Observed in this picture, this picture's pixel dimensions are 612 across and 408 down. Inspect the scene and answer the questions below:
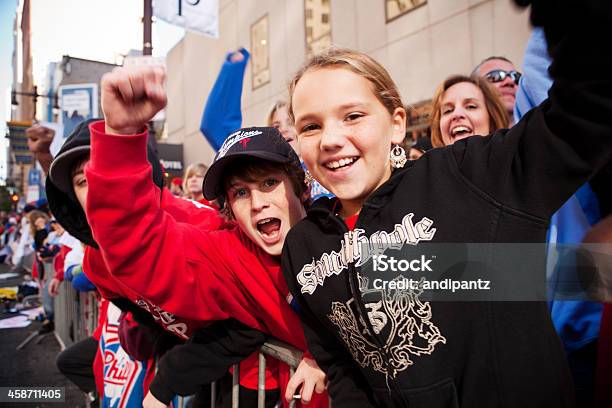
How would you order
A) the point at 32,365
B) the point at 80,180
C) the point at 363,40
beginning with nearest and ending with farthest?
the point at 80,180 → the point at 32,365 → the point at 363,40

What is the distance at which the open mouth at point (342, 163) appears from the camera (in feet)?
4.55

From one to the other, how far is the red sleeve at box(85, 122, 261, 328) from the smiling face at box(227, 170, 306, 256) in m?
0.18

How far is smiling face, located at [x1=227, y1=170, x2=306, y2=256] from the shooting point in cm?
179

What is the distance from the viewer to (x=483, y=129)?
255 cm

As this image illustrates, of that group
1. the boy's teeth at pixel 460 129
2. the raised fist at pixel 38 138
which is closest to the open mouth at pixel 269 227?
the boy's teeth at pixel 460 129

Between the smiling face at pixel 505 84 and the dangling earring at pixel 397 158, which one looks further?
the smiling face at pixel 505 84

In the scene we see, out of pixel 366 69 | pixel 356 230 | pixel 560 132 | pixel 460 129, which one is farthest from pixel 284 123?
pixel 560 132

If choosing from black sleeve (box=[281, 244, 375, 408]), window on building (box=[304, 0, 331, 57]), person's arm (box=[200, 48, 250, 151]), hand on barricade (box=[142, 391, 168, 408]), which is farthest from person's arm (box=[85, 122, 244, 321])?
window on building (box=[304, 0, 331, 57])

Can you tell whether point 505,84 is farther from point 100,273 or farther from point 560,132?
point 100,273

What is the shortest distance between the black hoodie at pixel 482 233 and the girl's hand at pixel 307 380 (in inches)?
3.3

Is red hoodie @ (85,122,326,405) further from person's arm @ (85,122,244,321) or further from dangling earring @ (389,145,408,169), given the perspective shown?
dangling earring @ (389,145,408,169)

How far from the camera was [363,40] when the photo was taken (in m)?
10.3

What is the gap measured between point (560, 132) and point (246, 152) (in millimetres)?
1161

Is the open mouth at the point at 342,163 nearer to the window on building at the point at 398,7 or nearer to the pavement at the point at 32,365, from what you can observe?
the pavement at the point at 32,365
